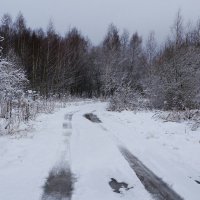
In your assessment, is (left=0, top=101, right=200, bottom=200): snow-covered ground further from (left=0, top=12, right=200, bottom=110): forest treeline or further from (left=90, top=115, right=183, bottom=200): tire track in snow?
(left=0, top=12, right=200, bottom=110): forest treeline

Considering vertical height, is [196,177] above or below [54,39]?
below

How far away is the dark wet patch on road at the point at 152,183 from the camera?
5.14 metres

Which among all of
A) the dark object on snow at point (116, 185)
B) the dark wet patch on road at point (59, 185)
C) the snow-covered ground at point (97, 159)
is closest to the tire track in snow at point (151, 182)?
the snow-covered ground at point (97, 159)

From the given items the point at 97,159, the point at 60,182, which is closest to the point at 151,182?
the point at 60,182

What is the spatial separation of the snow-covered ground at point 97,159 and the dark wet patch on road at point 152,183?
0.39 ft

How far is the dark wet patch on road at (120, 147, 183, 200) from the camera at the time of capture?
16.9ft

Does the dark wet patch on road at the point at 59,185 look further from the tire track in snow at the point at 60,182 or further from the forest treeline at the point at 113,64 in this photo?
the forest treeline at the point at 113,64

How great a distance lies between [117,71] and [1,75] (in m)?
35.1

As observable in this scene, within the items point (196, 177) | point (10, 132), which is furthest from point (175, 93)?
point (196, 177)

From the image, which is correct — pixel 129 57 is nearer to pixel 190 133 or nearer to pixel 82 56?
pixel 82 56

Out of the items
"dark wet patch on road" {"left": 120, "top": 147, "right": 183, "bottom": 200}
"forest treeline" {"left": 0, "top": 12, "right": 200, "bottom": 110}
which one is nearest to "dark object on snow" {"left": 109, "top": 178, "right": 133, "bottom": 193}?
"dark wet patch on road" {"left": 120, "top": 147, "right": 183, "bottom": 200}

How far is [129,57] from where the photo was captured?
5600 cm

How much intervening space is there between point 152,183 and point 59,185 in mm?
1704

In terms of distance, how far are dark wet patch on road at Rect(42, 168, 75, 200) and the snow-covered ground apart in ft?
0.35
